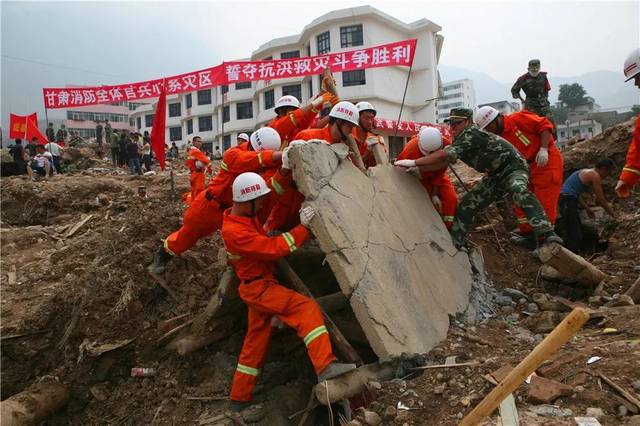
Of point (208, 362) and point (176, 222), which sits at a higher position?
point (176, 222)

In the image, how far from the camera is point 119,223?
7039mm

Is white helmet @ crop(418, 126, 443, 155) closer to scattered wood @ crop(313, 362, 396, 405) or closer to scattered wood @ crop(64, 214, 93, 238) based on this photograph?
scattered wood @ crop(313, 362, 396, 405)

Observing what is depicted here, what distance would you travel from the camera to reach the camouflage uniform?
4.27 metres

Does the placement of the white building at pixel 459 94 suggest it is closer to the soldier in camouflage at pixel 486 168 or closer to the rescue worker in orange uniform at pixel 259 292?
the soldier in camouflage at pixel 486 168

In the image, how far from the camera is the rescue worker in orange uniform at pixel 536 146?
505 centimetres

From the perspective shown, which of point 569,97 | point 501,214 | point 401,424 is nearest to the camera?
point 401,424

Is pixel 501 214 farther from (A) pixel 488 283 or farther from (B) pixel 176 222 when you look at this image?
(B) pixel 176 222

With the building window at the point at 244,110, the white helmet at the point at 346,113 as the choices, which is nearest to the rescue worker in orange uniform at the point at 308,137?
the white helmet at the point at 346,113

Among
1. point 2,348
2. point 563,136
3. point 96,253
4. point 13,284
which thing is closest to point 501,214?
point 96,253

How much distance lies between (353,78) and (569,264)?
28.1 metres

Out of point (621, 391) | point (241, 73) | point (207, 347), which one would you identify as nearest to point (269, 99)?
point (241, 73)

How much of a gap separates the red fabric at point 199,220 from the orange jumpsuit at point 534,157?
3.60 meters

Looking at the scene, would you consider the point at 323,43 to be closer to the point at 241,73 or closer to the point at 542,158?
the point at 241,73

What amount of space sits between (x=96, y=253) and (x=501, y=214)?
594 centimetres
